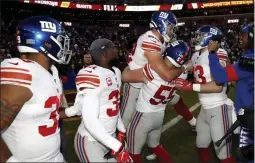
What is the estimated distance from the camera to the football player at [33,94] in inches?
85.7

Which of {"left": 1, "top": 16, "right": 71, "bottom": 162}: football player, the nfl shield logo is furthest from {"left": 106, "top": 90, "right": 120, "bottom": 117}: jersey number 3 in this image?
{"left": 1, "top": 16, "right": 71, "bottom": 162}: football player

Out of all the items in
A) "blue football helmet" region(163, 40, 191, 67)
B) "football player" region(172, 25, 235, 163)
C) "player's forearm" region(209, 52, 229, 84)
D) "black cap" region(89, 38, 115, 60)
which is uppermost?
"black cap" region(89, 38, 115, 60)

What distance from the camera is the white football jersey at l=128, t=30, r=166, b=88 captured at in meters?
4.40

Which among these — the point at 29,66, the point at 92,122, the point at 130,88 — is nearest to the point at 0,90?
the point at 29,66

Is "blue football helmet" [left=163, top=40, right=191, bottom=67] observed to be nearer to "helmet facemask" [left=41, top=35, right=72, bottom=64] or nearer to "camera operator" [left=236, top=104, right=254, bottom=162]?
"camera operator" [left=236, top=104, right=254, bottom=162]

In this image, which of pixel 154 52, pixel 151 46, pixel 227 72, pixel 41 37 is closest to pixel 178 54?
pixel 154 52

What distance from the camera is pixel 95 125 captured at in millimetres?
2789

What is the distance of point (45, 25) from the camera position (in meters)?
2.52

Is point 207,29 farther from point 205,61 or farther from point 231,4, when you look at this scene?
point 231,4

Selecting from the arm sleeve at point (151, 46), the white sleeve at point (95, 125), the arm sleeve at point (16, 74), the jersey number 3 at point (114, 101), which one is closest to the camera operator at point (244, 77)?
the arm sleeve at point (151, 46)

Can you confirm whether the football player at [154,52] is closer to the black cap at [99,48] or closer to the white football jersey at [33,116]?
the black cap at [99,48]

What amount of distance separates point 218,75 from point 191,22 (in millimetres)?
36054

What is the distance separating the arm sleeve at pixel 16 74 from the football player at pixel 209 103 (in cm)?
236

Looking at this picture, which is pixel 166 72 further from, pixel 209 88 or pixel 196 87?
pixel 209 88
